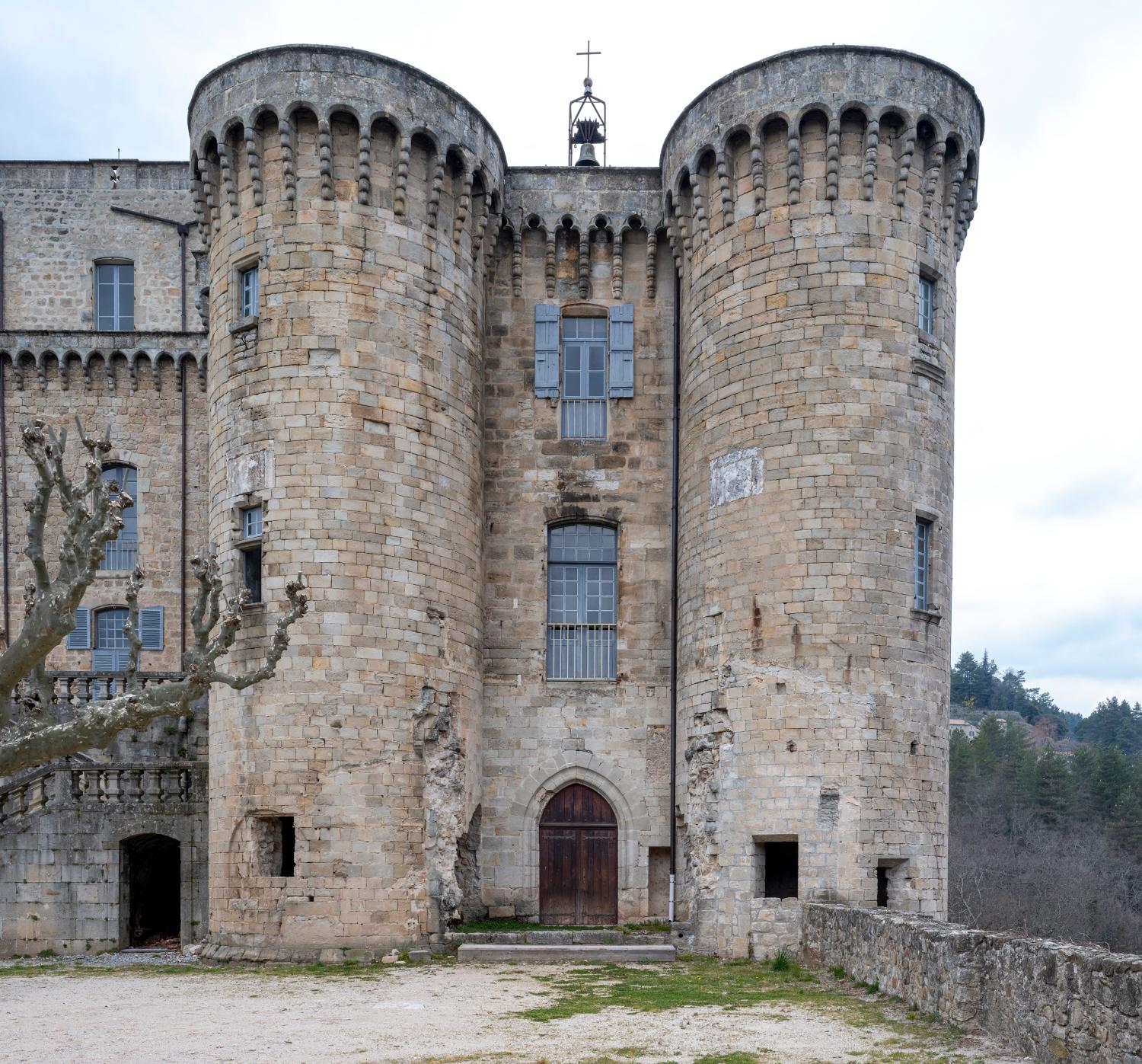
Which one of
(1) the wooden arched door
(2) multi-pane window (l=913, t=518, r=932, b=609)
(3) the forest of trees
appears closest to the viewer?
(2) multi-pane window (l=913, t=518, r=932, b=609)

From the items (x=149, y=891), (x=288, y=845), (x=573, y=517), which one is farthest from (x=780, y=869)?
(x=149, y=891)

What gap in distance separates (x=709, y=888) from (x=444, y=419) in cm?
805

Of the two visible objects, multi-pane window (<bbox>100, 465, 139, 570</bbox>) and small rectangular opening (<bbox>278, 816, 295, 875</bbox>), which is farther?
multi-pane window (<bbox>100, 465, 139, 570</bbox>)

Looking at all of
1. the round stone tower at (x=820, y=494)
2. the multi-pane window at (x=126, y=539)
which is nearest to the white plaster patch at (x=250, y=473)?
the round stone tower at (x=820, y=494)

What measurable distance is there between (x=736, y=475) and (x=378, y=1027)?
32.1 feet

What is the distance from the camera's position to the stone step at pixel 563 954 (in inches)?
695

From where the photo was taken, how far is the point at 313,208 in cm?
1877

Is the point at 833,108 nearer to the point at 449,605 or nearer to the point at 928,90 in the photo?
the point at 928,90

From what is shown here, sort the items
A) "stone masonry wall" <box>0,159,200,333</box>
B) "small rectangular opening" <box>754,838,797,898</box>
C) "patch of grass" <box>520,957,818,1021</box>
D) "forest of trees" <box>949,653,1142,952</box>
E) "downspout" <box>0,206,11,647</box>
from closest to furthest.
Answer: "patch of grass" <box>520,957,818,1021</box> → "small rectangular opening" <box>754,838,797,898</box> → "downspout" <box>0,206,11,647</box> → "stone masonry wall" <box>0,159,200,333</box> → "forest of trees" <box>949,653,1142,952</box>

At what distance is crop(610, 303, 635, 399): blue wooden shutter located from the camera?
21609 mm

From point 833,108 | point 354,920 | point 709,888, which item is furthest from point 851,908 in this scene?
point 833,108

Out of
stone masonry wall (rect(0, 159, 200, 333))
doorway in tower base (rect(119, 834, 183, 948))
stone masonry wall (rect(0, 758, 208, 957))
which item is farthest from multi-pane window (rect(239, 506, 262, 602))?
stone masonry wall (rect(0, 159, 200, 333))

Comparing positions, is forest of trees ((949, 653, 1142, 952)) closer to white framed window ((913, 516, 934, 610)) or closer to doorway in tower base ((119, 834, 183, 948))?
white framed window ((913, 516, 934, 610))

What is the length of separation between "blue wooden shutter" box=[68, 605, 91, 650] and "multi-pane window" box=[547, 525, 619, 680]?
10194mm
